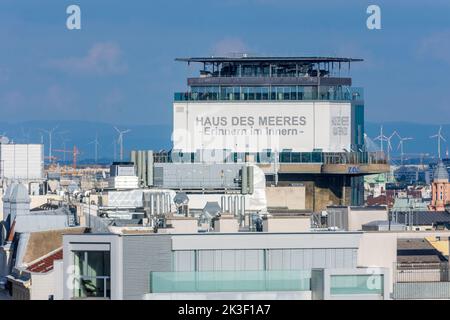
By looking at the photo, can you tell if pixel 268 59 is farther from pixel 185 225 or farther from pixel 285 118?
pixel 185 225

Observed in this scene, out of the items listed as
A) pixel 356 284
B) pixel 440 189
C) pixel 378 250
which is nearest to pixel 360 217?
pixel 378 250

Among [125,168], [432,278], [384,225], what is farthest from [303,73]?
[432,278]

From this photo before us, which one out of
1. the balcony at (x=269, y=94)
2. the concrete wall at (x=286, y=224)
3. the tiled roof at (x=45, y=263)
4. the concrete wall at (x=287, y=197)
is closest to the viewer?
the concrete wall at (x=286, y=224)

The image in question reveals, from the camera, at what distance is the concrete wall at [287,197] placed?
322 ft

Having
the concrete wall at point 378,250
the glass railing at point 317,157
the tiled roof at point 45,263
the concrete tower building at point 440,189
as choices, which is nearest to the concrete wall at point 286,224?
the concrete wall at point 378,250

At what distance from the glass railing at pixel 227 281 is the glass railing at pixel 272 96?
85.6 metres

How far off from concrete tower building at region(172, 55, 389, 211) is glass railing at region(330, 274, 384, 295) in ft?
271

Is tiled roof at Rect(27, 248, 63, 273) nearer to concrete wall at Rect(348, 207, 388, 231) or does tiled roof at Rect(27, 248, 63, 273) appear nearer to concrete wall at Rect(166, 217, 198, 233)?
concrete wall at Rect(166, 217, 198, 233)

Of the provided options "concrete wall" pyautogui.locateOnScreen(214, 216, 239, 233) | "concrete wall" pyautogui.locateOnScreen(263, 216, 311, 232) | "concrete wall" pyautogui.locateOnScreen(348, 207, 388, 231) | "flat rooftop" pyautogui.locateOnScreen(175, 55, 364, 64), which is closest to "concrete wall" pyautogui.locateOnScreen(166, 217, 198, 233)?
"concrete wall" pyautogui.locateOnScreen(214, 216, 239, 233)

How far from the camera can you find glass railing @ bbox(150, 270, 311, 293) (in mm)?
34781

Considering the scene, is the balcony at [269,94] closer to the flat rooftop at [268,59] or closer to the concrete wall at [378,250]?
the flat rooftop at [268,59]

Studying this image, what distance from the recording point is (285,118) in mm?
122000

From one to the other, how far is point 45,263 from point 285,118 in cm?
7078

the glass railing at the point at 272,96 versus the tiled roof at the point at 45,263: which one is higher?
the glass railing at the point at 272,96
